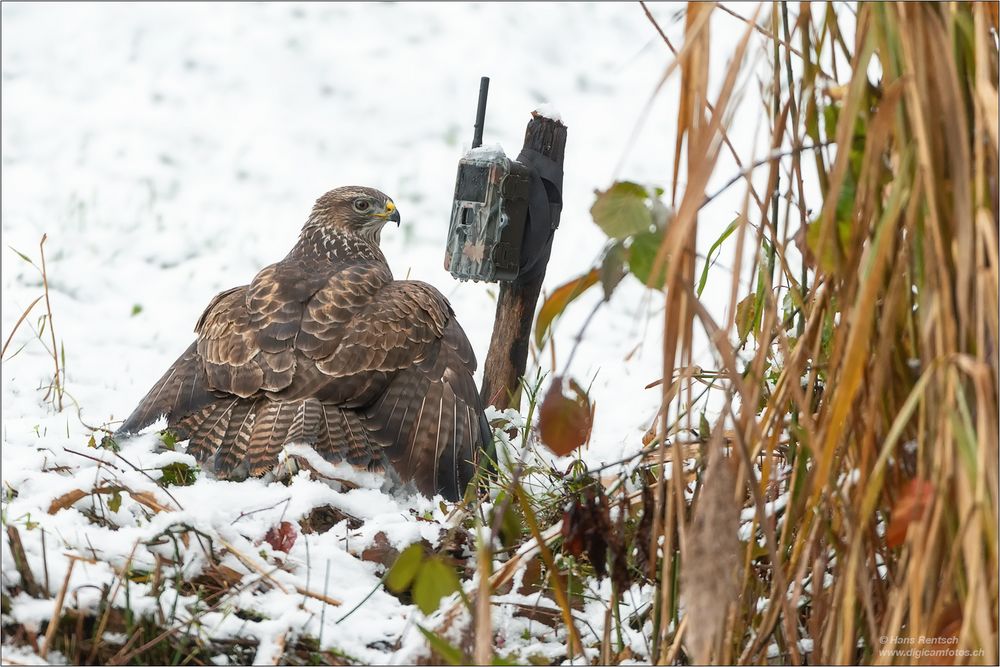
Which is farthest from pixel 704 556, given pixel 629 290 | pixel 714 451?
pixel 629 290

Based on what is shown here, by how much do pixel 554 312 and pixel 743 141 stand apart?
7.91 m

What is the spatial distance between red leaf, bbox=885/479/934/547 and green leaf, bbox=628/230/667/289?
1.93 ft

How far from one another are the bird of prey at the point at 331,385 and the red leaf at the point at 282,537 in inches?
26.2

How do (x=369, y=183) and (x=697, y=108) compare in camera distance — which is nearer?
(x=697, y=108)

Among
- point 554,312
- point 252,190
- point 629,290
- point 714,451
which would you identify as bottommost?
point 714,451

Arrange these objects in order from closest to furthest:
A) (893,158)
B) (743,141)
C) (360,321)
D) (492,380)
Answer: (893,158)
(360,321)
(492,380)
(743,141)

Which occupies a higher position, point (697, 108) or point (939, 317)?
point (697, 108)

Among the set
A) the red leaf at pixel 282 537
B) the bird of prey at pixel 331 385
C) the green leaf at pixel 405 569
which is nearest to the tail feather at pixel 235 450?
the bird of prey at pixel 331 385

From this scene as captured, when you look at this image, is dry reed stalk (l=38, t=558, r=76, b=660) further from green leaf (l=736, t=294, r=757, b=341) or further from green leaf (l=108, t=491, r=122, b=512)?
green leaf (l=736, t=294, r=757, b=341)

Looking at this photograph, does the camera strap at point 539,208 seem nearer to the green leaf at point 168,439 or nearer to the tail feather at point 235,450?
the tail feather at point 235,450

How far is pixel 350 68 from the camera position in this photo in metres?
10.2

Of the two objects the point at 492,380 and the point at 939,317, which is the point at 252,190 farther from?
the point at 939,317

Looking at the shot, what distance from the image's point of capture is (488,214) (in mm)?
4453

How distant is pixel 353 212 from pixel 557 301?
3.65m
